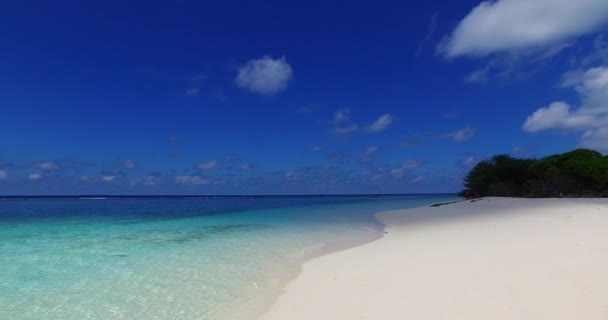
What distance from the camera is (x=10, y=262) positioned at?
830 centimetres

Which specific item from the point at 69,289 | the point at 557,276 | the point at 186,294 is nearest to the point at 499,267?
the point at 557,276

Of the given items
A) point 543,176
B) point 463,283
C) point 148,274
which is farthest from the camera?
point 543,176

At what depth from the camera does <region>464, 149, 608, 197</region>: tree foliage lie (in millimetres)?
27578

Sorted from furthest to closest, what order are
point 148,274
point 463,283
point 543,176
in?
point 543,176 → point 148,274 → point 463,283

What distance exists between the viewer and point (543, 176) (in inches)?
1249

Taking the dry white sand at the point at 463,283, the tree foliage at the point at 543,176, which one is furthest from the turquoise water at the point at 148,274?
the tree foliage at the point at 543,176

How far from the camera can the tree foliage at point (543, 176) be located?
90.5 feet

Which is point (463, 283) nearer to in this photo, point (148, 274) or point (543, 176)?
point (148, 274)

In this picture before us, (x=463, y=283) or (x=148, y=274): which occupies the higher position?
(x=463, y=283)

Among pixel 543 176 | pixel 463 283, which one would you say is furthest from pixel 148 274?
pixel 543 176

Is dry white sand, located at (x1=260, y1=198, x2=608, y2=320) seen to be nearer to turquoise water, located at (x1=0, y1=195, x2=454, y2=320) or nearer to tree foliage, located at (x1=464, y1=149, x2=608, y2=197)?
turquoise water, located at (x1=0, y1=195, x2=454, y2=320)

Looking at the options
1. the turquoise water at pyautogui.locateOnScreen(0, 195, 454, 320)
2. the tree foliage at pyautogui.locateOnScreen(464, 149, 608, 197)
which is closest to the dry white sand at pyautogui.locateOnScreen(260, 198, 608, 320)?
the turquoise water at pyautogui.locateOnScreen(0, 195, 454, 320)

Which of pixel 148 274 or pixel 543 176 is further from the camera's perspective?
pixel 543 176

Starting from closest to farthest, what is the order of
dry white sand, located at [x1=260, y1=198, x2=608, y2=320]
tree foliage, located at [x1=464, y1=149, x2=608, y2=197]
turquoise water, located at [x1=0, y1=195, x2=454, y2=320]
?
1. dry white sand, located at [x1=260, y1=198, x2=608, y2=320]
2. turquoise water, located at [x1=0, y1=195, x2=454, y2=320]
3. tree foliage, located at [x1=464, y1=149, x2=608, y2=197]
